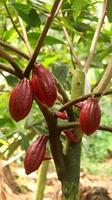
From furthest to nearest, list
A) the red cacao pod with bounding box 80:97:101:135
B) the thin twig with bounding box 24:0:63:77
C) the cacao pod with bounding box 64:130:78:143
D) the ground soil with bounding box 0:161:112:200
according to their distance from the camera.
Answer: the ground soil with bounding box 0:161:112:200 → the cacao pod with bounding box 64:130:78:143 → the red cacao pod with bounding box 80:97:101:135 → the thin twig with bounding box 24:0:63:77

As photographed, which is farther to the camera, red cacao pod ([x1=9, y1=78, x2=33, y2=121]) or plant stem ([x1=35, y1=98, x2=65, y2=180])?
plant stem ([x1=35, y1=98, x2=65, y2=180])

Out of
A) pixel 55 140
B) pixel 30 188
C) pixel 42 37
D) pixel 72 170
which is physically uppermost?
pixel 42 37

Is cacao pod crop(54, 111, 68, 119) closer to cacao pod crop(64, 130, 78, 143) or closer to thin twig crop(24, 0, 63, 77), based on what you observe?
cacao pod crop(64, 130, 78, 143)

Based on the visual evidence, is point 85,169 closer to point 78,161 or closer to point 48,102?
point 78,161

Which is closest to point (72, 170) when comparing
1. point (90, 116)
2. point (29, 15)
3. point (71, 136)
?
point (71, 136)

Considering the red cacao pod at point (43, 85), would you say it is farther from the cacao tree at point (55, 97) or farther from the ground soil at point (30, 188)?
the ground soil at point (30, 188)

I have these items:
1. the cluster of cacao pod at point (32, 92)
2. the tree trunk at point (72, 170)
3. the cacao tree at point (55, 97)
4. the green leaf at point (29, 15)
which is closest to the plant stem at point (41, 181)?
the cacao tree at point (55, 97)

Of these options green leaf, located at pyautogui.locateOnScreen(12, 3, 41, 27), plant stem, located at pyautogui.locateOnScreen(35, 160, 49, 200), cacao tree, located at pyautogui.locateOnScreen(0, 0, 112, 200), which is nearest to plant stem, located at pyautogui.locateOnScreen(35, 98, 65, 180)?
cacao tree, located at pyautogui.locateOnScreen(0, 0, 112, 200)

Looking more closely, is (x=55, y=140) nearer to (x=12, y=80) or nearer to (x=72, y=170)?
(x=72, y=170)
